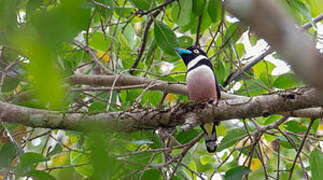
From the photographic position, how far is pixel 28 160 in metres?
2.35

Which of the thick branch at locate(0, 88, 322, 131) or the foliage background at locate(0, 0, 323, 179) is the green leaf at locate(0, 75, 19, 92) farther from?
the thick branch at locate(0, 88, 322, 131)

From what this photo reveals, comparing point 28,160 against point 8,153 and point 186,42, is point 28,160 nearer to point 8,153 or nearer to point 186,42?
point 8,153

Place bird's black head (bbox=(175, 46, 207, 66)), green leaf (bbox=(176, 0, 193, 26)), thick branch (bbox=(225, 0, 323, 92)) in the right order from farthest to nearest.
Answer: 1. bird's black head (bbox=(175, 46, 207, 66))
2. green leaf (bbox=(176, 0, 193, 26))
3. thick branch (bbox=(225, 0, 323, 92))

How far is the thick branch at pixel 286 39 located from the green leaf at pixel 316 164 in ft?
8.41

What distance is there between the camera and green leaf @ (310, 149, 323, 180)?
2848mm

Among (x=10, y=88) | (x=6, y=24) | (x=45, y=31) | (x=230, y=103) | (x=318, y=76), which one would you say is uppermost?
(x=10, y=88)

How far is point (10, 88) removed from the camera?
3.42 metres

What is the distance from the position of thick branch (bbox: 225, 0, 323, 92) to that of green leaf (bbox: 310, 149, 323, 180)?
8.41 feet

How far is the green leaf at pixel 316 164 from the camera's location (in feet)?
9.34

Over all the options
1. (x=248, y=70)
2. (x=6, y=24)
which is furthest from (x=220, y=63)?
(x=6, y=24)

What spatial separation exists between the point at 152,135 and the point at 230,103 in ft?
2.82

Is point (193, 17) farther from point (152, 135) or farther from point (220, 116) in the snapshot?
point (220, 116)

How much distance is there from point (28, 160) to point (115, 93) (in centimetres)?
144

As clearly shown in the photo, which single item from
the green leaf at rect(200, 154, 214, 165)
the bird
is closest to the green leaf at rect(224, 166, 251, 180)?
the bird
